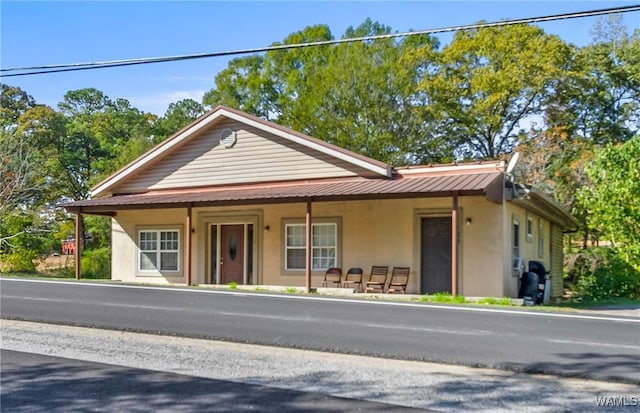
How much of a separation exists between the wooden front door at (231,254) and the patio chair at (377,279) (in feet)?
15.3

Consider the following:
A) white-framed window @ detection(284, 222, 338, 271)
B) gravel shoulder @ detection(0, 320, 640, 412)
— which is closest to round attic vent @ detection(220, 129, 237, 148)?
white-framed window @ detection(284, 222, 338, 271)

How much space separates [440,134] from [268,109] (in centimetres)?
1229

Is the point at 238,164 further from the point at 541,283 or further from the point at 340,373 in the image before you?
the point at 340,373

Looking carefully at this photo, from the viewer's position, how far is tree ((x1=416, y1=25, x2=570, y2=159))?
2970 cm

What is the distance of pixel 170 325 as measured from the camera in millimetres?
9422

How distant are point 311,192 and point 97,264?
21731 mm

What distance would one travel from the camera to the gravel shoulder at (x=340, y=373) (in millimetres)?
5648

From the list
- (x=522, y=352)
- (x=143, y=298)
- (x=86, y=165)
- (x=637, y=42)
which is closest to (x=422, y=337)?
(x=522, y=352)

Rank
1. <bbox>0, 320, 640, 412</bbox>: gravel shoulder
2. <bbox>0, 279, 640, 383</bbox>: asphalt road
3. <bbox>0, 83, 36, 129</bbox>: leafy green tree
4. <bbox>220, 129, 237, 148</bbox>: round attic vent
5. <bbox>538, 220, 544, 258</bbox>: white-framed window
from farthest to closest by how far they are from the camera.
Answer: <bbox>0, 83, 36, 129</bbox>: leafy green tree, <bbox>538, 220, 544, 258</bbox>: white-framed window, <bbox>220, 129, 237, 148</bbox>: round attic vent, <bbox>0, 279, 640, 383</bbox>: asphalt road, <bbox>0, 320, 640, 412</bbox>: gravel shoulder

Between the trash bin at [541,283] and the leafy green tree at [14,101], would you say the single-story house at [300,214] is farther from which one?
the leafy green tree at [14,101]

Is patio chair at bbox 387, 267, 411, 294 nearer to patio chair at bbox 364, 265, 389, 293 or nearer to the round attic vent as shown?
patio chair at bbox 364, 265, 389, 293

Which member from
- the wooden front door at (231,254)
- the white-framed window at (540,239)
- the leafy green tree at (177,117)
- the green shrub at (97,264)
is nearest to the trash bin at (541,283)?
the white-framed window at (540,239)

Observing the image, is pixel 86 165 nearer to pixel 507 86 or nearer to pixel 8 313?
pixel 507 86

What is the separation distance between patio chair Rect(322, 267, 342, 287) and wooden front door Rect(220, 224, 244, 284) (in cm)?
331
